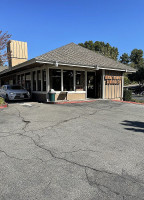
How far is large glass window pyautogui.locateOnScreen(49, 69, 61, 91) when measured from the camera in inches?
484

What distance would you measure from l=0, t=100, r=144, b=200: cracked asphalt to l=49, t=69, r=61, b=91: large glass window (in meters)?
7.21

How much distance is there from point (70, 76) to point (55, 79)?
1393mm

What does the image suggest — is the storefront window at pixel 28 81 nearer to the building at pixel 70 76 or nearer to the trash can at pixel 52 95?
the building at pixel 70 76

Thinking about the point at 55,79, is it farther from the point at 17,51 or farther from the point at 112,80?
the point at 17,51

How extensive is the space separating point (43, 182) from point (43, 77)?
11008 mm

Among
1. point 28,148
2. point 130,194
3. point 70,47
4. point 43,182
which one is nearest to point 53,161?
point 43,182

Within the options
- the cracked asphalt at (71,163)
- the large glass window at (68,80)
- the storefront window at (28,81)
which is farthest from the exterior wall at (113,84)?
the cracked asphalt at (71,163)

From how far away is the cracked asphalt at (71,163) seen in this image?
2.36 meters

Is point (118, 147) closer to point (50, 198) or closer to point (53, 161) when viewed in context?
point (53, 161)

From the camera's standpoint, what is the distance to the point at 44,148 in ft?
12.9

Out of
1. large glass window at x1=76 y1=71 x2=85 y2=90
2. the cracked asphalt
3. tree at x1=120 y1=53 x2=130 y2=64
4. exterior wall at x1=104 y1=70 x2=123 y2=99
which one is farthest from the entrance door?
tree at x1=120 y1=53 x2=130 y2=64

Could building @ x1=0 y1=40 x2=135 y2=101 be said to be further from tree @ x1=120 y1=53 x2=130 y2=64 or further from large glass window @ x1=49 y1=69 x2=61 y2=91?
tree @ x1=120 y1=53 x2=130 y2=64

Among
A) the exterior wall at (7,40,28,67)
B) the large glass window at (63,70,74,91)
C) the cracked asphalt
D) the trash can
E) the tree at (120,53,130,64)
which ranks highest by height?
the tree at (120,53,130,64)

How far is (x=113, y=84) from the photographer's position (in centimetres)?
1514
